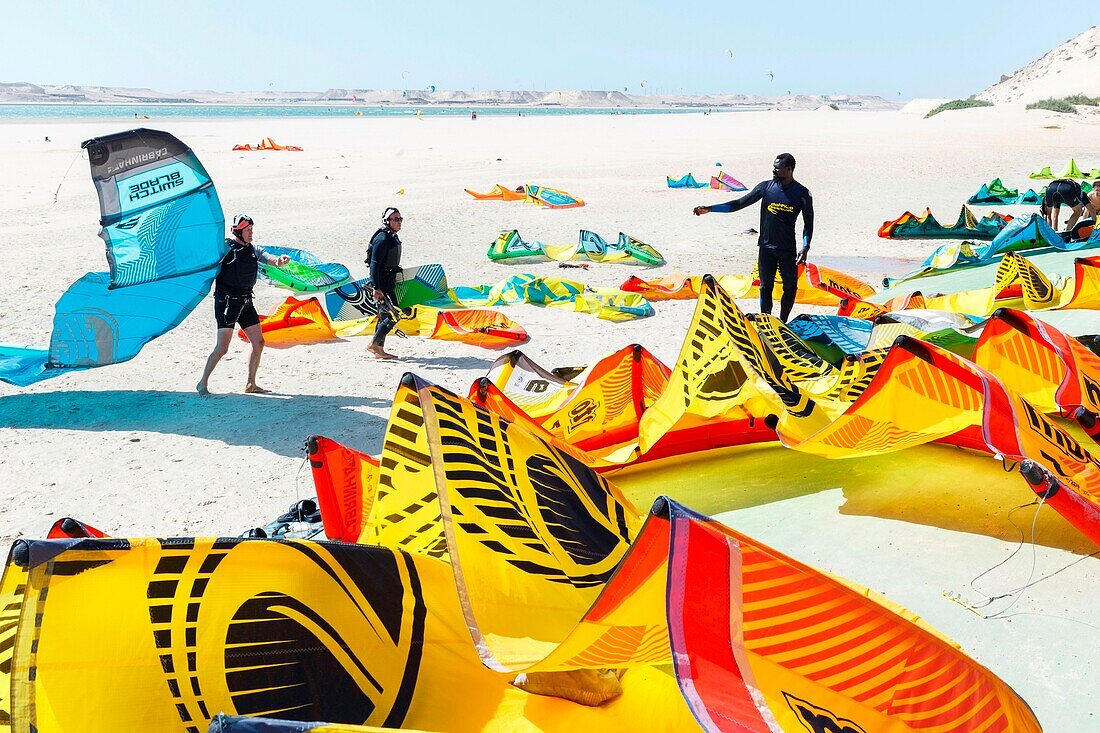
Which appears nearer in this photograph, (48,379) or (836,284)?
(48,379)

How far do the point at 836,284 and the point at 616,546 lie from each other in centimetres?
757

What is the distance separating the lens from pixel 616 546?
383cm

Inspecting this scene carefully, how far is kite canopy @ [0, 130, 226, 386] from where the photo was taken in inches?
299

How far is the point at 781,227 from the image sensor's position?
8.27 meters

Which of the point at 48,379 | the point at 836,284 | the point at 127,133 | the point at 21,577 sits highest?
the point at 127,133

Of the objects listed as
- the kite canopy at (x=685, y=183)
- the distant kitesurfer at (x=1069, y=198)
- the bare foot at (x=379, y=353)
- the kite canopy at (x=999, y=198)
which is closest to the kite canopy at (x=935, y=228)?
the distant kitesurfer at (x=1069, y=198)

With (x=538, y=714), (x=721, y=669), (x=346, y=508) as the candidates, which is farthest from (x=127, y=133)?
(x=721, y=669)

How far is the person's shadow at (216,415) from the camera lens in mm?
6957

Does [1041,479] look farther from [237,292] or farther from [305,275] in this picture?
[305,275]

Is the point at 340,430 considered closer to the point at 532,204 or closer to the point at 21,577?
the point at 21,577

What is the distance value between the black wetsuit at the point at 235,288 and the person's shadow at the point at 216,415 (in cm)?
69

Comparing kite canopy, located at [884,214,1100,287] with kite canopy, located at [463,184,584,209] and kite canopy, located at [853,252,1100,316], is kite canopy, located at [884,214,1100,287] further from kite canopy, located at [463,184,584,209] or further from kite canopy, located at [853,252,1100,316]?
kite canopy, located at [463,184,584,209]

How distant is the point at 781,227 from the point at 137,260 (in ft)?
18.4

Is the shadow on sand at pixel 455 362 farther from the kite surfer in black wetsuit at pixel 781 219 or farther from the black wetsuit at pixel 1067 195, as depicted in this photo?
the black wetsuit at pixel 1067 195
